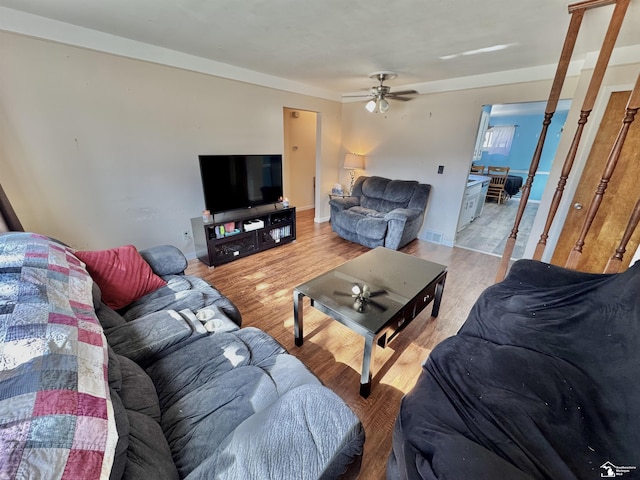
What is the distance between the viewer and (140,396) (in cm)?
100

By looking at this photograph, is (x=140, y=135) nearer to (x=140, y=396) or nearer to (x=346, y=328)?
(x=140, y=396)

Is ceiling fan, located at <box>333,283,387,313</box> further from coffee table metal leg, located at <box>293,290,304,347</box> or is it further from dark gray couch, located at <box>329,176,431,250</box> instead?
dark gray couch, located at <box>329,176,431,250</box>

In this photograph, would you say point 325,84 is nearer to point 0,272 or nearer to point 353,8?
point 353,8

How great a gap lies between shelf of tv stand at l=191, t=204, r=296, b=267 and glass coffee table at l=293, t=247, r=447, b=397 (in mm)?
1638

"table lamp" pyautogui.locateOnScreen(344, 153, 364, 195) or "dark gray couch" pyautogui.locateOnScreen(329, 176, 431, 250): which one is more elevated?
"table lamp" pyautogui.locateOnScreen(344, 153, 364, 195)

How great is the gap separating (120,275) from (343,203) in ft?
10.4

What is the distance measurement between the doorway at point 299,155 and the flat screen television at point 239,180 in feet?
4.80

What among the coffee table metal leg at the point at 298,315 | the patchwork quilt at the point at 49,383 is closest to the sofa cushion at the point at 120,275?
the patchwork quilt at the point at 49,383

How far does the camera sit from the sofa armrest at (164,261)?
1.99 m

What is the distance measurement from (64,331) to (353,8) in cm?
235

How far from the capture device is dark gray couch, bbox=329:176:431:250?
3.64m

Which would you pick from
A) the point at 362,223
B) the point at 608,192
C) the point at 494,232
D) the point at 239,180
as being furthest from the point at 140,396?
the point at 494,232

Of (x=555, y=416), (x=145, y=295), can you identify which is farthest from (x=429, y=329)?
(x=145, y=295)
